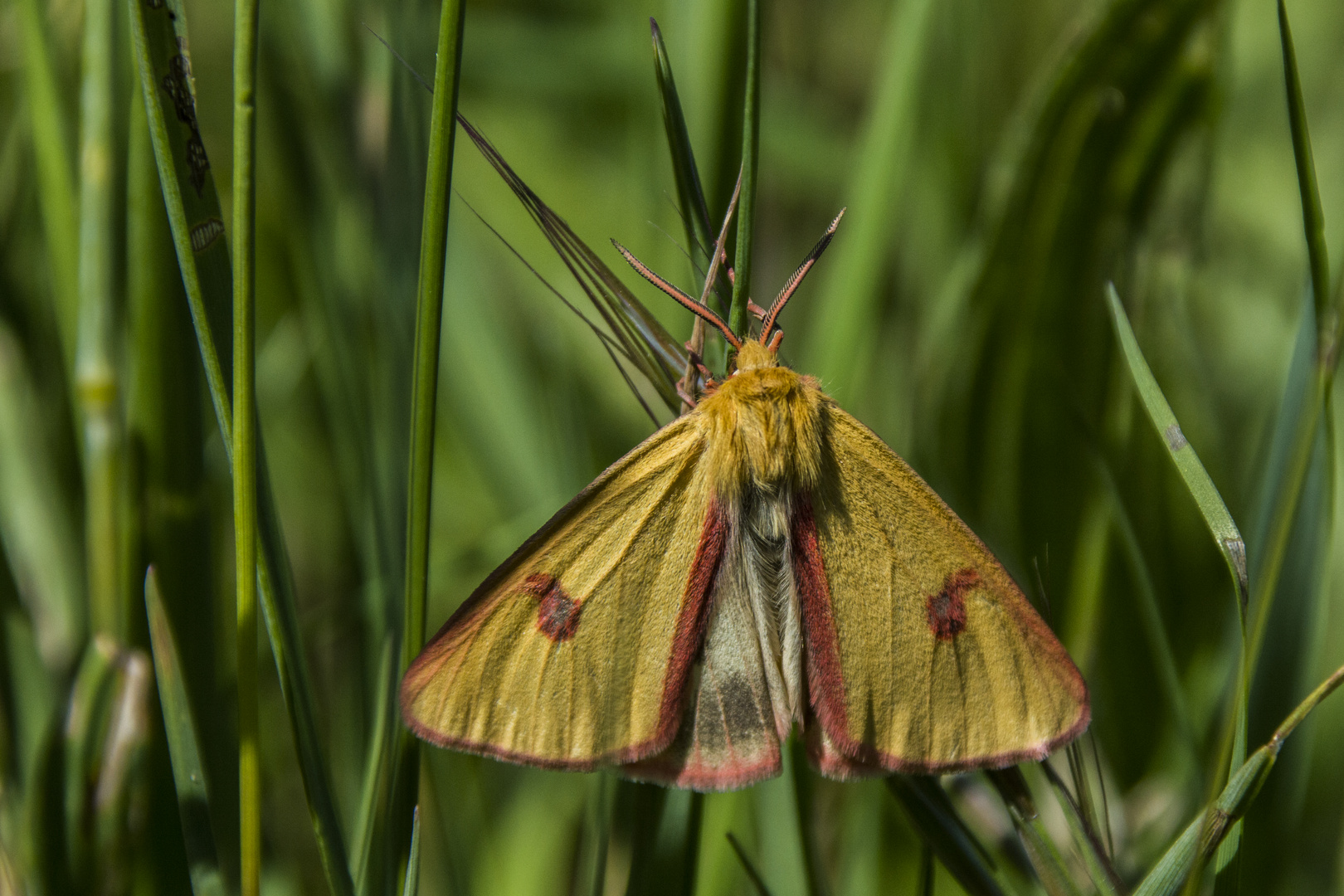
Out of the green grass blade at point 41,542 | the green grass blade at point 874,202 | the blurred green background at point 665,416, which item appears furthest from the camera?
the green grass blade at point 874,202

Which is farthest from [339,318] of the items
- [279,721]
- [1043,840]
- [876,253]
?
[1043,840]

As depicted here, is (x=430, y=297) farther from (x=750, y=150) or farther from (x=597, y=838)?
(x=597, y=838)

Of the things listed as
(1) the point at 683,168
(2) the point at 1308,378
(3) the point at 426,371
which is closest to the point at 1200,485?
(2) the point at 1308,378

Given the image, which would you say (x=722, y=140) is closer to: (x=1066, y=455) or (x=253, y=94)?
(x=253, y=94)

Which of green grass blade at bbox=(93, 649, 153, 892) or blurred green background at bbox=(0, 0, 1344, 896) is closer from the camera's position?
green grass blade at bbox=(93, 649, 153, 892)

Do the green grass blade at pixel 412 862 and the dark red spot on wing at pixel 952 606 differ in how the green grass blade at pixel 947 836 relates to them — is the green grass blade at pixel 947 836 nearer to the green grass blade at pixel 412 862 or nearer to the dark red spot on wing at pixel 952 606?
the dark red spot on wing at pixel 952 606

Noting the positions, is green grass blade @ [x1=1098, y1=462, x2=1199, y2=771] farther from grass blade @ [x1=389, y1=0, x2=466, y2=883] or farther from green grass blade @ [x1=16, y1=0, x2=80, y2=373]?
green grass blade @ [x1=16, y1=0, x2=80, y2=373]

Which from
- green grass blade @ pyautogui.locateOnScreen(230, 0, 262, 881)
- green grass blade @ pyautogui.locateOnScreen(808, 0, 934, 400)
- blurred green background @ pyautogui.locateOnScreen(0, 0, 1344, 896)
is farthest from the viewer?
green grass blade @ pyautogui.locateOnScreen(808, 0, 934, 400)

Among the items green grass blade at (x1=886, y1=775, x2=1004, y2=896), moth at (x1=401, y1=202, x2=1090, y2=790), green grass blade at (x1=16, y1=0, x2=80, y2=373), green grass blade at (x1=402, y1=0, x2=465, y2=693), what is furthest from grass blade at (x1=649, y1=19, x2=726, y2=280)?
green grass blade at (x1=16, y1=0, x2=80, y2=373)

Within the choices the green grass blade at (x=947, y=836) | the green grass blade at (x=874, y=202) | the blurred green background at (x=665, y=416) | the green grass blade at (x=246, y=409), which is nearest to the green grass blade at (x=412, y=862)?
the green grass blade at (x=246, y=409)
